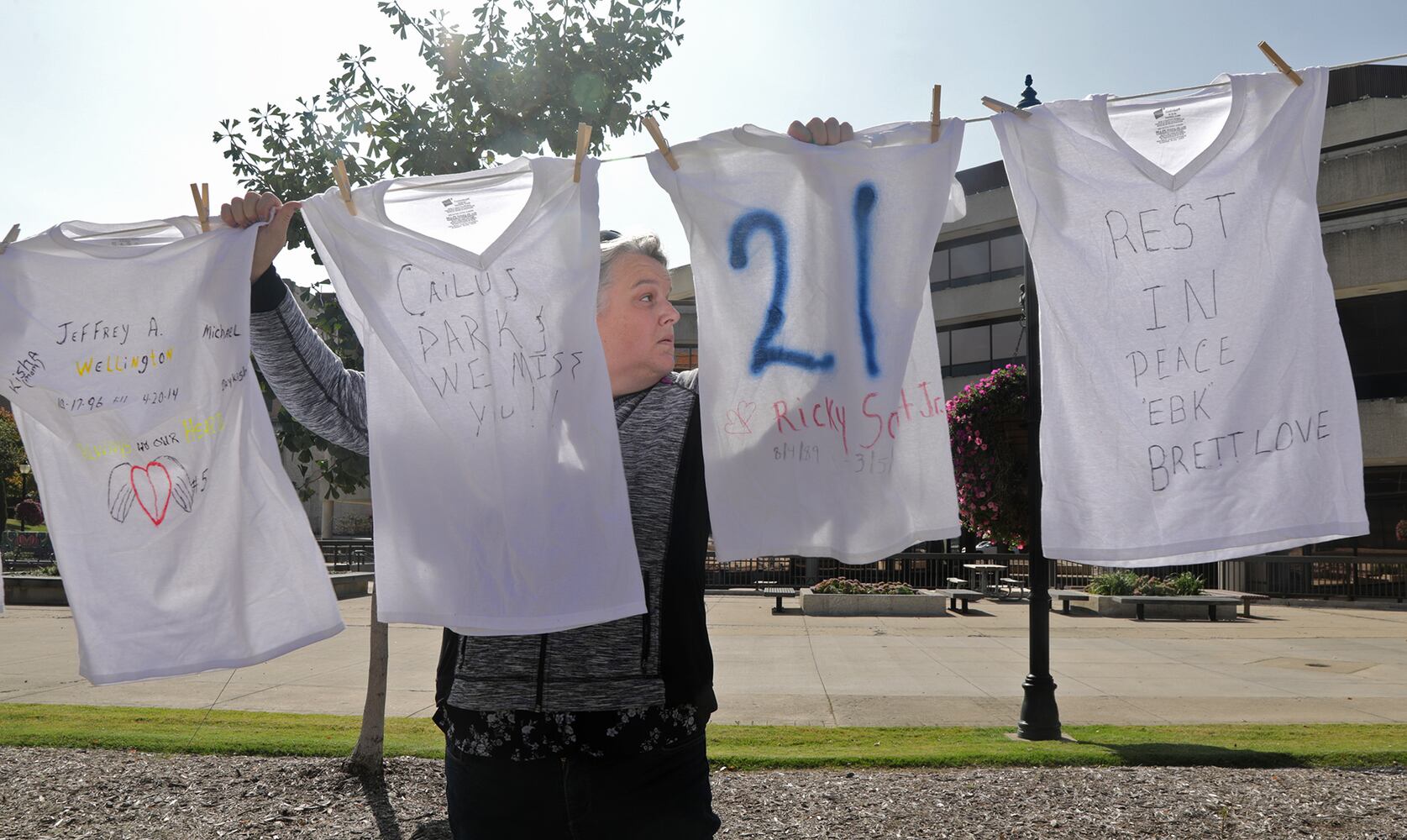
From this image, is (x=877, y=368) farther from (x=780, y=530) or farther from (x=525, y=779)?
(x=525, y=779)

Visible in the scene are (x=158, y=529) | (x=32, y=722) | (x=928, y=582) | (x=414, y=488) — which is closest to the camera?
(x=414, y=488)

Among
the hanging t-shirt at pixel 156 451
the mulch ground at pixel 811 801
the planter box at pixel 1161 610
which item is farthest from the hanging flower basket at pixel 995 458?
the planter box at pixel 1161 610

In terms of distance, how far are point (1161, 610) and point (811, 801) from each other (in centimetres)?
1355

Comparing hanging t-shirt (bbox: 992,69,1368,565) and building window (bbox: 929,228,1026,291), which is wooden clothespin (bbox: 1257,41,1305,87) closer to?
hanging t-shirt (bbox: 992,69,1368,565)

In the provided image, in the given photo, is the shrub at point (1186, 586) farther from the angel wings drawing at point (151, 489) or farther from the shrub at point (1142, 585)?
the angel wings drawing at point (151, 489)

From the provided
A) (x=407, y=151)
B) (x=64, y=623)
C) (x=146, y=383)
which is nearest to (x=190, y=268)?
(x=146, y=383)

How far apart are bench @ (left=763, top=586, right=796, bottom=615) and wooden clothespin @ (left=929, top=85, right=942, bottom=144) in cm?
1414

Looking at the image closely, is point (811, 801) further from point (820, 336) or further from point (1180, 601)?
point (1180, 601)

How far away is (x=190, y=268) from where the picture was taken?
9.66ft

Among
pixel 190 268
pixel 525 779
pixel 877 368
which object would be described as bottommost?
pixel 525 779

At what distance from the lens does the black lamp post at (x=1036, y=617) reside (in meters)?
6.45

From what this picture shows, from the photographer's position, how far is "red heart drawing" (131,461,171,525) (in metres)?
2.82

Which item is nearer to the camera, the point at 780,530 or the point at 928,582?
the point at 780,530

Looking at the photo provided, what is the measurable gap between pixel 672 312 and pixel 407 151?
134 inches
